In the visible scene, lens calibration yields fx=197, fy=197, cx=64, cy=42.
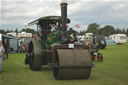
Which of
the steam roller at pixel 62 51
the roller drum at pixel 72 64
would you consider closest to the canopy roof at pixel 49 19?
the steam roller at pixel 62 51

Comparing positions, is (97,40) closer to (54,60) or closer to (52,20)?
(52,20)

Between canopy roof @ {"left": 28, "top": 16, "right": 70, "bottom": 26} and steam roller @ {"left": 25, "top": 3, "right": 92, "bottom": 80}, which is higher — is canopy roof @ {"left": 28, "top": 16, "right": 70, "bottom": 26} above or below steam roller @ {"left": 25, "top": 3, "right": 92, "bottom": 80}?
above

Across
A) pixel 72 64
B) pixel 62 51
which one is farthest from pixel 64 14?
pixel 72 64

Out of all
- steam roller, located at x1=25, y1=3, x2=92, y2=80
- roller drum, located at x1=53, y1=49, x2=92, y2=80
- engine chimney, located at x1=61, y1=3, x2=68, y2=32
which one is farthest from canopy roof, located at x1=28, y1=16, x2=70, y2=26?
roller drum, located at x1=53, y1=49, x2=92, y2=80

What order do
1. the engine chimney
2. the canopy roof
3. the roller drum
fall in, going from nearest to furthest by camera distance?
the roller drum → the engine chimney → the canopy roof

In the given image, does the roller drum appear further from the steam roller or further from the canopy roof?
the canopy roof

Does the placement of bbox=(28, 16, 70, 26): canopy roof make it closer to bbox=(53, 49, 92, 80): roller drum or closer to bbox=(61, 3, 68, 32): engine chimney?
bbox=(61, 3, 68, 32): engine chimney

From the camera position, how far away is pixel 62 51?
6.24 meters

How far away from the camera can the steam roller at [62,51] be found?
6016 millimetres

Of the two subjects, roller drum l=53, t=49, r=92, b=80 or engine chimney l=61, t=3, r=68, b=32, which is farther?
engine chimney l=61, t=3, r=68, b=32

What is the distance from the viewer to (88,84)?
5.72 m

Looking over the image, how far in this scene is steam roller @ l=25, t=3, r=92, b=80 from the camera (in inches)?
237

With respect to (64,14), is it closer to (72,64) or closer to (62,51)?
(62,51)

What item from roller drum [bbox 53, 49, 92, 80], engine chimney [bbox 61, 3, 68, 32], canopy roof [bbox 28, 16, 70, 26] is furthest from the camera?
canopy roof [bbox 28, 16, 70, 26]
